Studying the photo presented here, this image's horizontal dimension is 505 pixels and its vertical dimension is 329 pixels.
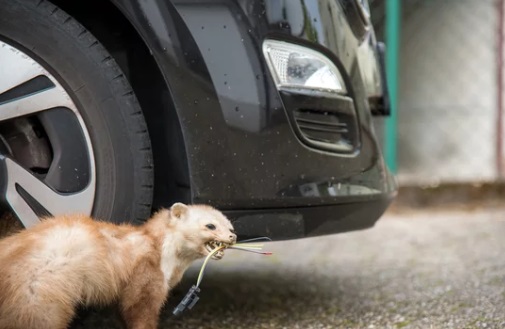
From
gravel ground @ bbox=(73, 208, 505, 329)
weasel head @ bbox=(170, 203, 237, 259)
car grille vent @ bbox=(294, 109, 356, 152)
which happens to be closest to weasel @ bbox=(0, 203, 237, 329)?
weasel head @ bbox=(170, 203, 237, 259)

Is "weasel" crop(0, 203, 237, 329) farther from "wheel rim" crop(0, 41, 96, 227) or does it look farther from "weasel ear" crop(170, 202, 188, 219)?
"wheel rim" crop(0, 41, 96, 227)

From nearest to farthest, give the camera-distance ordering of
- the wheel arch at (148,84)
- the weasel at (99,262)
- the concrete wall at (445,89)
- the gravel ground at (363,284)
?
the weasel at (99,262), the wheel arch at (148,84), the gravel ground at (363,284), the concrete wall at (445,89)

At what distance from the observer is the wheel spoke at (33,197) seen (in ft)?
7.27

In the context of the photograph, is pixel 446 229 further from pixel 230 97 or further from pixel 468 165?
pixel 230 97

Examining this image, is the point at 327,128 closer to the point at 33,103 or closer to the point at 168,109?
the point at 168,109

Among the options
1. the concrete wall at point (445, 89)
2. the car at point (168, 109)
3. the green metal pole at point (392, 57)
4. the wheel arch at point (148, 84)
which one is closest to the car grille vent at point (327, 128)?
the car at point (168, 109)

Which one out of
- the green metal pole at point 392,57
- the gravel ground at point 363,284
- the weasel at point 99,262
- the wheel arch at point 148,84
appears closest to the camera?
the weasel at point 99,262

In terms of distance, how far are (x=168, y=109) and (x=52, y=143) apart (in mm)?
375

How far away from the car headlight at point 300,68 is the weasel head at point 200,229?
48cm

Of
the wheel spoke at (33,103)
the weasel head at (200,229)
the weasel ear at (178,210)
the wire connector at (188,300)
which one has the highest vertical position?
the wheel spoke at (33,103)

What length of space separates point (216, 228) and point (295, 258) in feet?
6.86

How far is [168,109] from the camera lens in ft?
7.80

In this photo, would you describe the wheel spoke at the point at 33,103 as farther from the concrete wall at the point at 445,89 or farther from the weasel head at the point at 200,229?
the concrete wall at the point at 445,89

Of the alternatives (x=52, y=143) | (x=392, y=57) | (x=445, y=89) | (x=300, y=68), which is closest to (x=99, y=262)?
(x=52, y=143)
